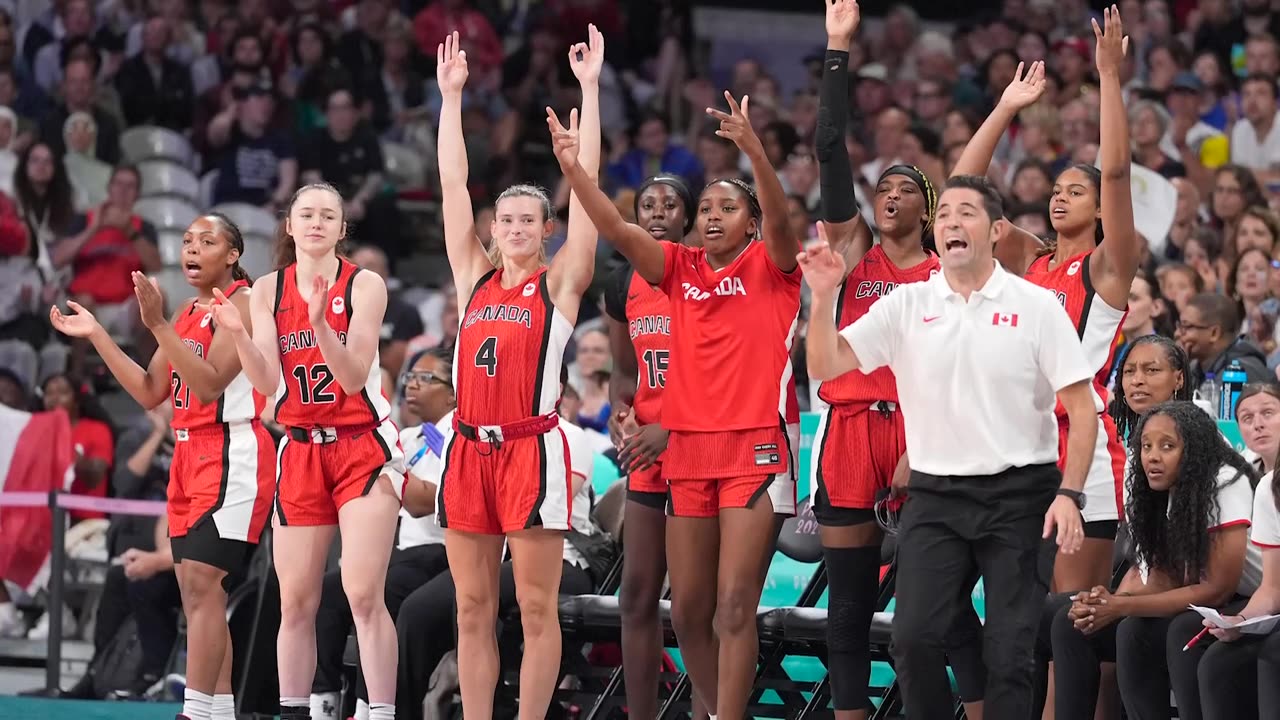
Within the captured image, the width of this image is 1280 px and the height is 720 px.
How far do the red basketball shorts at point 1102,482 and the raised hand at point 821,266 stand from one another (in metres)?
1.22

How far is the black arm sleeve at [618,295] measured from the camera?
684 cm

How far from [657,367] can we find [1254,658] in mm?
2321

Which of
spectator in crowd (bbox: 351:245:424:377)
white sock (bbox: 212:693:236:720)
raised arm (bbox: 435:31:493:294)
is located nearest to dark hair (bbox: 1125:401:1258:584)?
raised arm (bbox: 435:31:493:294)

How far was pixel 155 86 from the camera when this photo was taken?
1479 cm

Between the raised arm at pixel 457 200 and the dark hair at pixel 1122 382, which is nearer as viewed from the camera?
the dark hair at pixel 1122 382

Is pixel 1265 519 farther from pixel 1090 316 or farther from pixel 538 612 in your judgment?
pixel 538 612

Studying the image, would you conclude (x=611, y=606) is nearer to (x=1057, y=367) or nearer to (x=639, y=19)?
(x=1057, y=367)

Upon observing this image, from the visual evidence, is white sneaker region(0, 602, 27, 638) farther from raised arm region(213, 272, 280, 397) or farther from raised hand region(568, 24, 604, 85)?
raised hand region(568, 24, 604, 85)

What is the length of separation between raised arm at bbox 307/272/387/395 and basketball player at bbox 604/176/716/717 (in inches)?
35.3

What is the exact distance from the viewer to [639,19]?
1655 cm

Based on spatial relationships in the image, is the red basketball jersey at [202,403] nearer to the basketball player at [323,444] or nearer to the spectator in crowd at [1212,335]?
the basketball player at [323,444]

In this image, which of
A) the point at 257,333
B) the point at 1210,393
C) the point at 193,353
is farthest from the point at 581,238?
the point at 1210,393

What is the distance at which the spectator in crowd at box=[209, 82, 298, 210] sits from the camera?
540 inches

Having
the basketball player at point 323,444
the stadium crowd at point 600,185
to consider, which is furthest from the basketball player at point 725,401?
the basketball player at point 323,444
